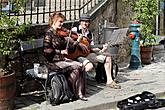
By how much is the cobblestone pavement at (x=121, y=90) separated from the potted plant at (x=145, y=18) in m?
0.43

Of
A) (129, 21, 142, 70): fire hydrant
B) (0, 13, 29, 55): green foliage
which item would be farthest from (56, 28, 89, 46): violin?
(129, 21, 142, 70): fire hydrant

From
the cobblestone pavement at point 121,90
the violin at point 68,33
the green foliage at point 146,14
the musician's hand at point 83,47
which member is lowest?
the cobblestone pavement at point 121,90

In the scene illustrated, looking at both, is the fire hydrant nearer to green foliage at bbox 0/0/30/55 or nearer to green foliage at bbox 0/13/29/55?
green foliage at bbox 0/0/30/55

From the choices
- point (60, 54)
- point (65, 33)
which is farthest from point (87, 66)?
point (65, 33)

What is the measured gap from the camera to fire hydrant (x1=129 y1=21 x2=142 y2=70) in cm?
941

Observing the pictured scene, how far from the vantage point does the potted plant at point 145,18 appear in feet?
33.2

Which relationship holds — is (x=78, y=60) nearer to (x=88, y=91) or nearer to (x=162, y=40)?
(x=88, y=91)

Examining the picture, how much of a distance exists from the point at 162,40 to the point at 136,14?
3.02m

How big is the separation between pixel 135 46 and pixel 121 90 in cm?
232

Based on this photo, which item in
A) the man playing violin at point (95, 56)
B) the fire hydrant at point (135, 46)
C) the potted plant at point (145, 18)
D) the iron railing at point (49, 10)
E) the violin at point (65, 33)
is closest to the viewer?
the violin at point (65, 33)

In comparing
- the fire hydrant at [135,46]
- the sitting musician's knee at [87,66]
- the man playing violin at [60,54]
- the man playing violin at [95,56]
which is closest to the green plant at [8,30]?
the man playing violin at [60,54]

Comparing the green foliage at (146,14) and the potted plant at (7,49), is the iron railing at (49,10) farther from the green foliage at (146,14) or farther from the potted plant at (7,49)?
the potted plant at (7,49)

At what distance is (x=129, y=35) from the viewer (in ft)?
31.7

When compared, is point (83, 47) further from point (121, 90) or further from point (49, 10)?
point (49, 10)
